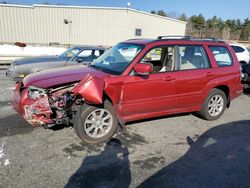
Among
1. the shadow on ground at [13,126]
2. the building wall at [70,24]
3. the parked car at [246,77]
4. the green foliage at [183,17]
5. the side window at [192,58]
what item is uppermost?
the green foliage at [183,17]

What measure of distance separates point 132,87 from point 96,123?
35.5 inches

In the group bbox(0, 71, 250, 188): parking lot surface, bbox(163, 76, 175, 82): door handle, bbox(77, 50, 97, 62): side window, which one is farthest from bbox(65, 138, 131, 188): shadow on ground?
bbox(77, 50, 97, 62): side window

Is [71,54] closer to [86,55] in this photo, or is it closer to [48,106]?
[86,55]

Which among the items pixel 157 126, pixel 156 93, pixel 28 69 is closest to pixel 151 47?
pixel 156 93

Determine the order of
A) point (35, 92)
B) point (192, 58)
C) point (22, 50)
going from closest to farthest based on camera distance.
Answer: point (35, 92), point (192, 58), point (22, 50)

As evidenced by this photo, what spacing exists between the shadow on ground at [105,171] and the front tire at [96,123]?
0.32 metres

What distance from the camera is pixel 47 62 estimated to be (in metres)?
7.99

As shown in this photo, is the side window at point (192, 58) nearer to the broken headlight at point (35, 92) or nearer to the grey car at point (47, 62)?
the broken headlight at point (35, 92)

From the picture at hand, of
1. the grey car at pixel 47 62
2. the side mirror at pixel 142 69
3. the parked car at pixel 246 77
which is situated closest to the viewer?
the side mirror at pixel 142 69

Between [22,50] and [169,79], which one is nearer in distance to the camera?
[169,79]

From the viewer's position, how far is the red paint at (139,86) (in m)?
3.88

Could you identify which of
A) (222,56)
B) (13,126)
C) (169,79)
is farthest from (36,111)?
(222,56)

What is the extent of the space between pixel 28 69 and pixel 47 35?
687 inches

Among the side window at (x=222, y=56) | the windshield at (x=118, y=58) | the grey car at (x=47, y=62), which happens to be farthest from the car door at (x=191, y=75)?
the grey car at (x=47, y=62)
